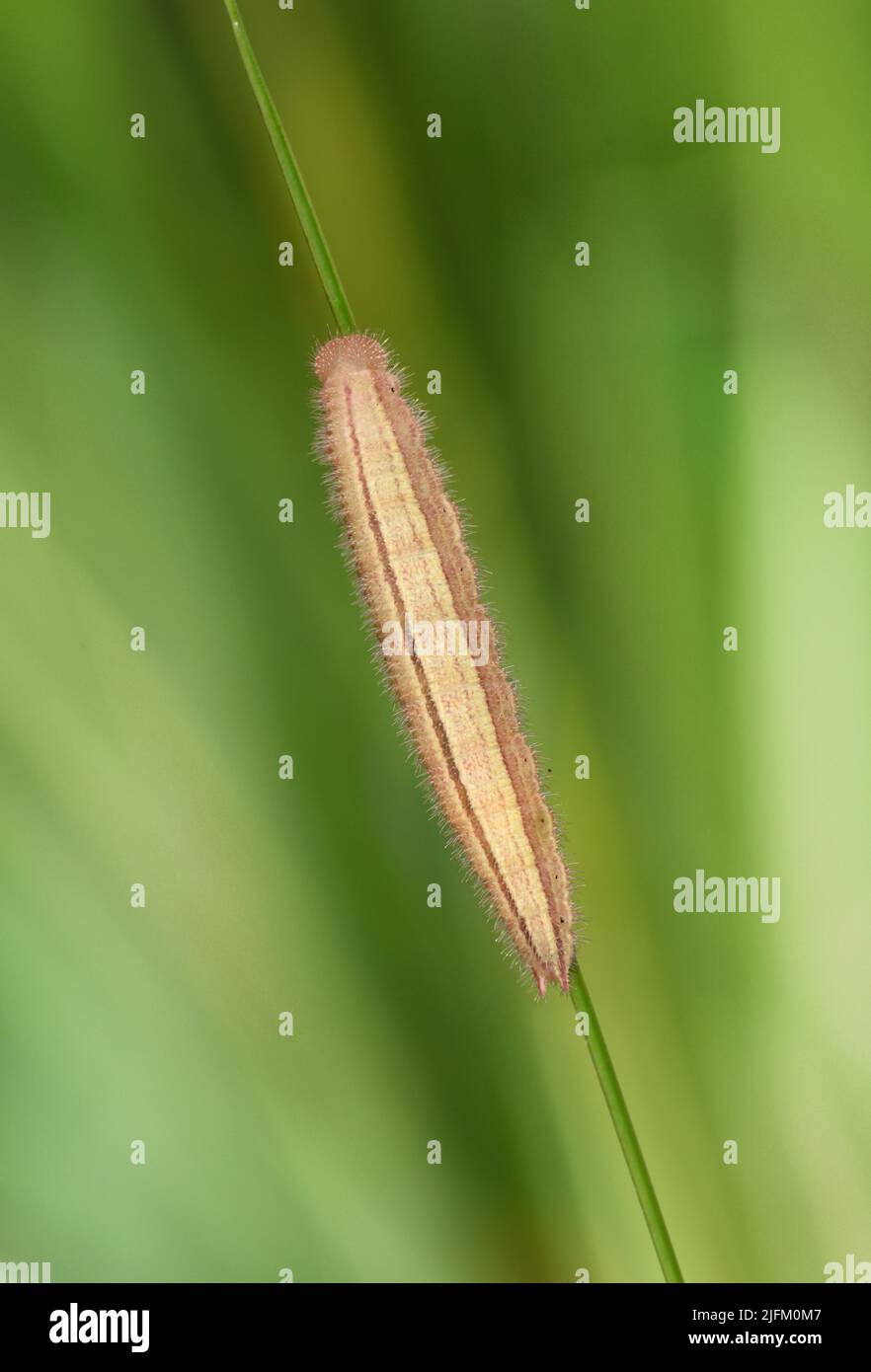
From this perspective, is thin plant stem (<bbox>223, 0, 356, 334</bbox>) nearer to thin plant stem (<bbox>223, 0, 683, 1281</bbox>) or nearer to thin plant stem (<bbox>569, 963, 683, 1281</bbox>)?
thin plant stem (<bbox>223, 0, 683, 1281</bbox>)

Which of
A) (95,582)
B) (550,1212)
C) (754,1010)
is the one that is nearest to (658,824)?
(754,1010)

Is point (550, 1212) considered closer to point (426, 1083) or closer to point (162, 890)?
point (426, 1083)

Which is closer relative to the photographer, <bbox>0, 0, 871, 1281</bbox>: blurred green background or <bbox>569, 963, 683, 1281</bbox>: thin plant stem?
<bbox>569, 963, 683, 1281</bbox>: thin plant stem

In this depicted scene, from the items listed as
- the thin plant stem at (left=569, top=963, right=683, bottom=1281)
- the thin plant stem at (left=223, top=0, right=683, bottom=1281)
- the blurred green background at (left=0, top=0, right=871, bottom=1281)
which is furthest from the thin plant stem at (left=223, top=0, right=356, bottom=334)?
the thin plant stem at (left=569, top=963, right=683, bottom=1281)

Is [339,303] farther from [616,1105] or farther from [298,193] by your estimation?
[616,1105]

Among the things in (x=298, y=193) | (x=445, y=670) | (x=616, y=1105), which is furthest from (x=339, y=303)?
(x=616, y=1105)

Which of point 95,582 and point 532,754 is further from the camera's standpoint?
point 95,582
